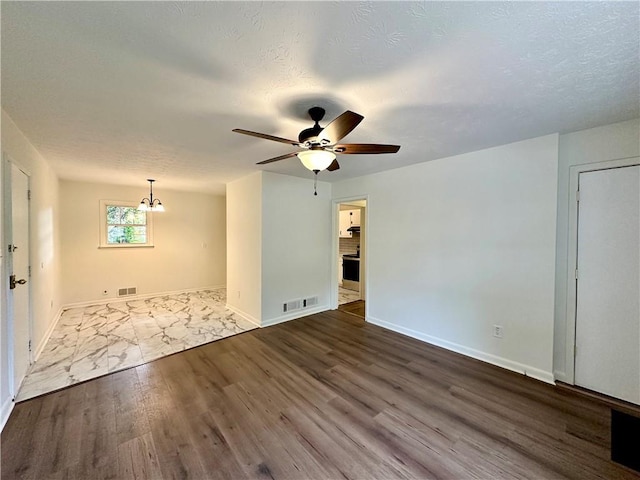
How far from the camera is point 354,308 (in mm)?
5297

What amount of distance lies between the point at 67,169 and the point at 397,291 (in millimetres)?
5573

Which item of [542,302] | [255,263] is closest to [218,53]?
[255,263]

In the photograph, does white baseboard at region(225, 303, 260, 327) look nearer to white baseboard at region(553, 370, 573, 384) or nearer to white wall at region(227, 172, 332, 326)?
white wall at region(227, 172, 332, 326)

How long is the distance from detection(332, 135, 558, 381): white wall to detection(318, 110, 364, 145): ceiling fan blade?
7.17ft

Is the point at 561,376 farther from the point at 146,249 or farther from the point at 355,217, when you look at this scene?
the point at 146,249

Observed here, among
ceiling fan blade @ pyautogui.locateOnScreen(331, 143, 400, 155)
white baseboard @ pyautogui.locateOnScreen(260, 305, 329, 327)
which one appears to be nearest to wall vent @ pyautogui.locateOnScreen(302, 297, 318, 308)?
white baseboard @ pyautogui.locateOnScreen(260, 305, 329, 327)

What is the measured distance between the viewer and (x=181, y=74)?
1643 millimetres

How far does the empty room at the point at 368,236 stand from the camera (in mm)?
1387

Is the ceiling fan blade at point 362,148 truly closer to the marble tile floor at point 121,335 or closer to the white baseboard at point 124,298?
the marble tile floor at point 121,335

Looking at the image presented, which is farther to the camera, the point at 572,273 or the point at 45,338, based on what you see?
the point at 45,338

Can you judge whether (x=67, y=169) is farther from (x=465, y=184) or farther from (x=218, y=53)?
(x=465, y=184)

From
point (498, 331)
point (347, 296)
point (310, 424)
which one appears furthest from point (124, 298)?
point (498, 331)

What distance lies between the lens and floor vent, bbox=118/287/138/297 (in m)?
5.63

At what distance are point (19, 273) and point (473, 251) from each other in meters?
4.84
